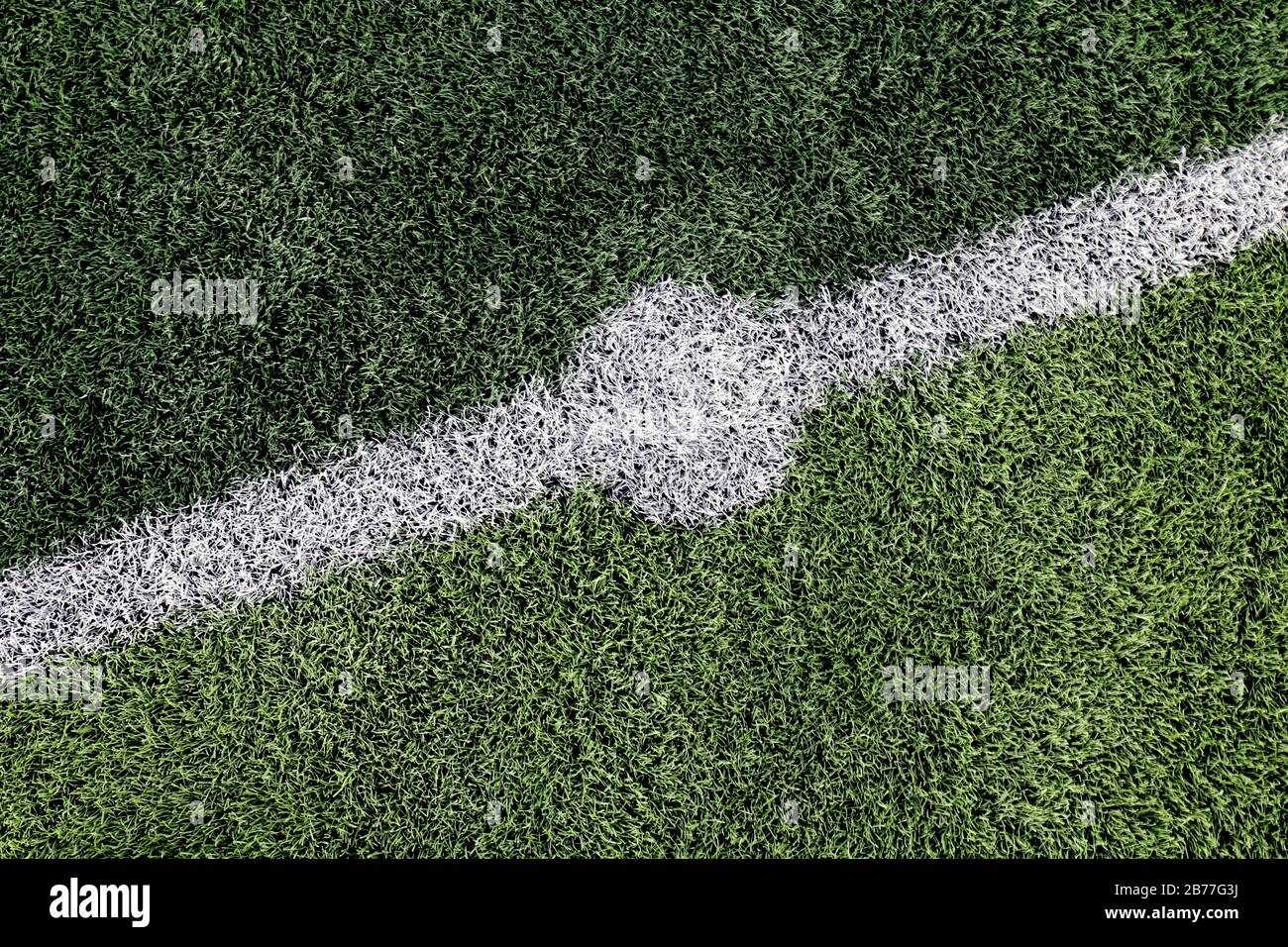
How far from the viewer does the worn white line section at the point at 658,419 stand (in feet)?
6.83

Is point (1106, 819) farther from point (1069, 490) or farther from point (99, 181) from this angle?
point (99, 181)

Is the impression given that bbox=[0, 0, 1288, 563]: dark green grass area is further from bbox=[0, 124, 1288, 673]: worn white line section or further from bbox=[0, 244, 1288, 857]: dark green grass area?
bbox=[0, 244, 1288, 857]: dark green grass area

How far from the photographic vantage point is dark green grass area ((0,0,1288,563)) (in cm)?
211

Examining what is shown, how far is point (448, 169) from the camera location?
6.99 feet

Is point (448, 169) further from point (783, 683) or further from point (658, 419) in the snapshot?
point (783, 683)

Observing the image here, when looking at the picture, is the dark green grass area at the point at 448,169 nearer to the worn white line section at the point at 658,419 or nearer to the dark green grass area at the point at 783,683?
the worn white line section at the point at 658,419

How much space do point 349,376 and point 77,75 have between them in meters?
1.07

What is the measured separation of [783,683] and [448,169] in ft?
5.05

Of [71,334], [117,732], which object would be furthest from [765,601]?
[71,334]

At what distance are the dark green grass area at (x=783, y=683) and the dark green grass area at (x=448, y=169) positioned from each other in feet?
1.53

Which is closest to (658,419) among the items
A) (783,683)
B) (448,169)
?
(783,683)

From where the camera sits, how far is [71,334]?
6.96ft

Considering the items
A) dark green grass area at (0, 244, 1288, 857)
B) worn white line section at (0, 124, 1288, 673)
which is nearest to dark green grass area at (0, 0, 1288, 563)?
worn white line section at (0, 124, 1288, 673)
